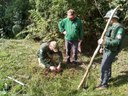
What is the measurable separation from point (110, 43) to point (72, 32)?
163 centimetres

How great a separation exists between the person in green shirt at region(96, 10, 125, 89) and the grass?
1.14 feet


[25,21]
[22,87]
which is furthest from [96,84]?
[25,21]

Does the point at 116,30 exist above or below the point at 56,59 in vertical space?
above

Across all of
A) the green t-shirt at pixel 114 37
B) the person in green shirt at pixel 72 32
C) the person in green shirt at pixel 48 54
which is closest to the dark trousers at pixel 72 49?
the person in green shirt at pixel 72 32

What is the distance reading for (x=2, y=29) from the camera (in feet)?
44.8

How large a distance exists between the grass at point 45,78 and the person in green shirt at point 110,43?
1.14ft

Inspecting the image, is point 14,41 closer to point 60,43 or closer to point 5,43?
point 5,43

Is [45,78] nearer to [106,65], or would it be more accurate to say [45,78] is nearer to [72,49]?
[72,49]

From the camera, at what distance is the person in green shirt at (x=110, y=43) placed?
8.68m

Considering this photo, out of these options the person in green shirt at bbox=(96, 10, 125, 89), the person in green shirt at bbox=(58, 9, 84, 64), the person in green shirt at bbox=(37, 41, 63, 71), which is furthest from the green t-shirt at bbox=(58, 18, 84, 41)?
the person in green shirt at bbox=(96, 10, 125, 89)

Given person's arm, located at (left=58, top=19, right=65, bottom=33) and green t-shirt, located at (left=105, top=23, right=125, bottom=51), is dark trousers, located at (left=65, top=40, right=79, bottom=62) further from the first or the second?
green t-shirt, located at (left=105, top=23, right=125, bottom=51)

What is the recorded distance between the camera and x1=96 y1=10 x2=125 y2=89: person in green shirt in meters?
8.68

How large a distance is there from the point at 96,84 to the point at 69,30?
168cm

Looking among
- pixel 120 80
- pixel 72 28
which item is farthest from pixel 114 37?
pixel 72 28
